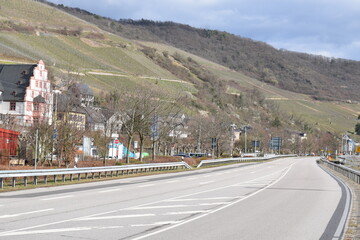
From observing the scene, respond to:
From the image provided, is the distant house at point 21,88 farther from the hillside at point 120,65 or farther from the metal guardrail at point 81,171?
the metal guardrail at point 81,171

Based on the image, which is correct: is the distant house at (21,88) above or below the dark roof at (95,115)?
above

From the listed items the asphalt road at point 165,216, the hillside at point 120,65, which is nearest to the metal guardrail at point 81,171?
the asphalt road at point 165,216

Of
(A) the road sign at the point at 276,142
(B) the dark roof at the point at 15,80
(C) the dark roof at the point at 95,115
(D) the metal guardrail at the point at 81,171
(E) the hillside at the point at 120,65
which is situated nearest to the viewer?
(D) the metal guardrail at the point at 81,171

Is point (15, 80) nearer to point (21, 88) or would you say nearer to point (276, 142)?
point (21, 88)

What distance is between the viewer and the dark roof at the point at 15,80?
8162 cm

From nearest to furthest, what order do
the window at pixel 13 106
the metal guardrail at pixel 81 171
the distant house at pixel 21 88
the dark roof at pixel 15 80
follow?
the metal guardrail at pixel 81 171 < the distant house at pixel 21 88 < the window at pixel 13 106 < the dark roof at pixel 15 80

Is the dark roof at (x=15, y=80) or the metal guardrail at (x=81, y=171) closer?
the metal guardrail at (x=81, y=171)

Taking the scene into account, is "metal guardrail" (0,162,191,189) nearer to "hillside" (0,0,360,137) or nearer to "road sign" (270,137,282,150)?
"hillside" (0,0,360,137)

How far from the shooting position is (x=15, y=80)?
84.9 metres

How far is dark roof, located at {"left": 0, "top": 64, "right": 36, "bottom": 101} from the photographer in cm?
8162

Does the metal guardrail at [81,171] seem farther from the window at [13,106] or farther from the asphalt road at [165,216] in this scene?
the window at [13,106]

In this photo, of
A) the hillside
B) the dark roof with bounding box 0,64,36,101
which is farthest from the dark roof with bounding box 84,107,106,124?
the hillside

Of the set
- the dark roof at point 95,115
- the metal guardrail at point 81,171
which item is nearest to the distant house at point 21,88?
the dark roof at point 95,115

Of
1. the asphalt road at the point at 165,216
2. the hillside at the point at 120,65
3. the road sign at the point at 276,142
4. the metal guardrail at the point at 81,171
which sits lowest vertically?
the asphalt road at the point at 165,216
